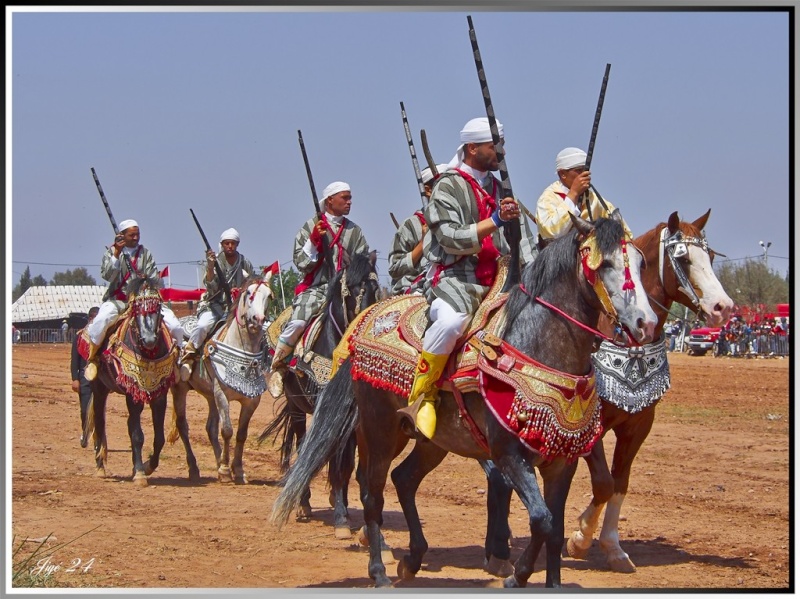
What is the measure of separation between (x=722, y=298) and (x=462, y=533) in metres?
3.64

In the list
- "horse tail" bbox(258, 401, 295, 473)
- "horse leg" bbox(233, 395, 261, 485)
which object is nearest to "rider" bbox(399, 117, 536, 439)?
"horse tail" bbox(258, 401, 295, 473)

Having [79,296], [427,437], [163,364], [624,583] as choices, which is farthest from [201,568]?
[79,296]

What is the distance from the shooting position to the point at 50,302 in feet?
166

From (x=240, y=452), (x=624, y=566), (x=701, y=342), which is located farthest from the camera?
(x=701, y=342)

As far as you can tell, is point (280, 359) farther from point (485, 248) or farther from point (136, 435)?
point (485, 248)

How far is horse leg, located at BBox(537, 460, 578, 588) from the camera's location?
7315 mm

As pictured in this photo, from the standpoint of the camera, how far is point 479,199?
800 centimetres

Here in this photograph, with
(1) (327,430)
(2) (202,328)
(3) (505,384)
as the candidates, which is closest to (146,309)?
(2) (202,328)

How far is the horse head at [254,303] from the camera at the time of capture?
1370 centimetres

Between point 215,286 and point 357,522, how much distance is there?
15.4 ft

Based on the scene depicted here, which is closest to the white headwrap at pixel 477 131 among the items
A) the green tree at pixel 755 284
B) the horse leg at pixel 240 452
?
the horse leg at pixel 240 452

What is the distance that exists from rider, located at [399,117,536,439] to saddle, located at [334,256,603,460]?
12 cm

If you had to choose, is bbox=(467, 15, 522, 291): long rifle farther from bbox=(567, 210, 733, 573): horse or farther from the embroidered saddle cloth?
the embroidered saddle cloth

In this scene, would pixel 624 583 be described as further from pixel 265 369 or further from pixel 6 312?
pixel 265 369
